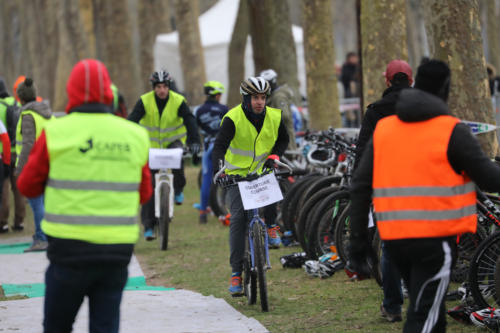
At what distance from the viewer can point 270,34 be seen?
1758 cm

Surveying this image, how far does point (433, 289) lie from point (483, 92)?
5168 mm

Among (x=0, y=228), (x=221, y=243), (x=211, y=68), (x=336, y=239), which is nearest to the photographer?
(x=336, y=239)

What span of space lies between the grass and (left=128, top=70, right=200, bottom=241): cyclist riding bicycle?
945 mm

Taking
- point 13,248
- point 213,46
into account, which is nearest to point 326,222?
point 13,248

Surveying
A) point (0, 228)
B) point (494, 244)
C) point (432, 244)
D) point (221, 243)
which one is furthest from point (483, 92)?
point (0, 228)

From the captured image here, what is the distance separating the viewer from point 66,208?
4797 mm

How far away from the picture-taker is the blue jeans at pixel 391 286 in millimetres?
6800

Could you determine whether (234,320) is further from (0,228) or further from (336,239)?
(0,228)

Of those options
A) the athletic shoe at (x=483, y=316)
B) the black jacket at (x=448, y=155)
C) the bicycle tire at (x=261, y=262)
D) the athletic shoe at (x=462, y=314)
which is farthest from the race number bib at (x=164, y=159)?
the black jacket at (x=448, y=155)

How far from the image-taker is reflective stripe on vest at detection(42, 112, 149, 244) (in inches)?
188

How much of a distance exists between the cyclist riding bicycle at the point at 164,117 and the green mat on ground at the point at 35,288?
2.34 meters

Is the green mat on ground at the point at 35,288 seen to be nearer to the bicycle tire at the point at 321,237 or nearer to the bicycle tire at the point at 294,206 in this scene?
the bicycle tire at the point at 321,237

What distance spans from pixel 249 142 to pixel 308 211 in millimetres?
2094

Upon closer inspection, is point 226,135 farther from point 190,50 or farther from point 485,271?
point 190,50
